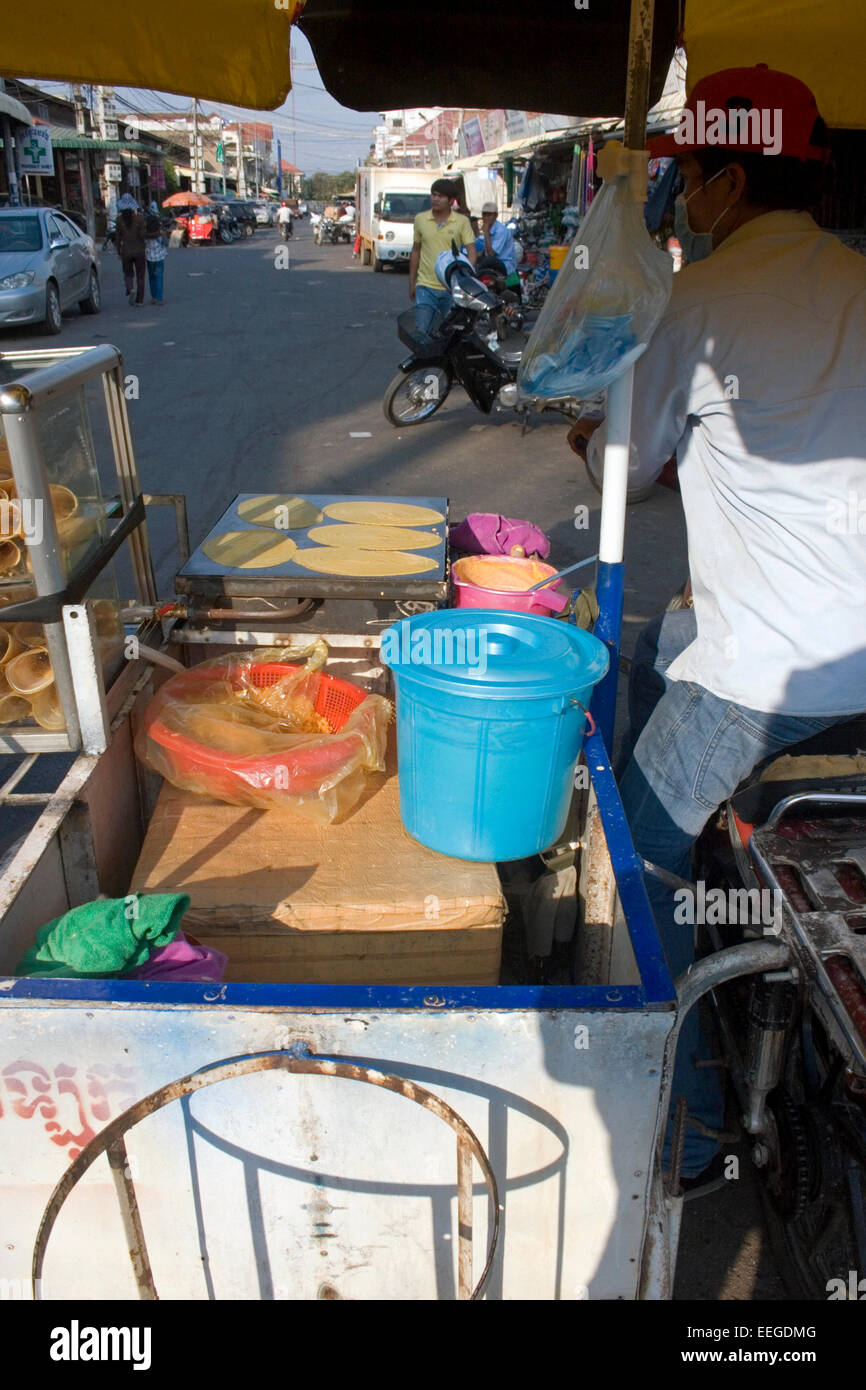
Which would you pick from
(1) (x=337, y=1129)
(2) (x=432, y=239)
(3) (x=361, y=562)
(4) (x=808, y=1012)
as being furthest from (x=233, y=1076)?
(2) (x=432, y=239)

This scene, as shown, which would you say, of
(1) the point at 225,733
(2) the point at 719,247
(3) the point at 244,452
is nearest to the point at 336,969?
(1) the point at 225,733

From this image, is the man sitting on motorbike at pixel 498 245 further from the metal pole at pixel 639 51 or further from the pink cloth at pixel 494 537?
the metal pole at pixel 639 51

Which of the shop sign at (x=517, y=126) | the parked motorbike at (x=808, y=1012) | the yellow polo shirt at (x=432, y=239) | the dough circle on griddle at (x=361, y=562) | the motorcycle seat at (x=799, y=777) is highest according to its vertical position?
the shop sign at (x=517, y=126)

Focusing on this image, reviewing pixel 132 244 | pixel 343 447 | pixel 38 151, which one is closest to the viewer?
pixel 343 447

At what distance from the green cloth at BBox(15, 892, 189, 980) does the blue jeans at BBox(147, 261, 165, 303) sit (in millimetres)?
18224

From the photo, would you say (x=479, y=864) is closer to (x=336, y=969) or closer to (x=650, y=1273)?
(x=336, y=969)

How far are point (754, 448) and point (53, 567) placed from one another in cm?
145

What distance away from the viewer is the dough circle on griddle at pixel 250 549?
2814mm

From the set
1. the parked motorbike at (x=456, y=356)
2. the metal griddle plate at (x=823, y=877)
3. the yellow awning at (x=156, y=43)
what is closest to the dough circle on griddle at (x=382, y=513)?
the yellow awning at (x=156, y=43)

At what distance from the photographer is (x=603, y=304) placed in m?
1.82

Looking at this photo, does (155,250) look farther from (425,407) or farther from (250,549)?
(250,549)

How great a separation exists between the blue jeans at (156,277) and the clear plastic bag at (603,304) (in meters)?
17.8

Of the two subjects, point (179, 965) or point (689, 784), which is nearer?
point (179, 965)

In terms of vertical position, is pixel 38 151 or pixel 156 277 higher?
pixel 38 151
